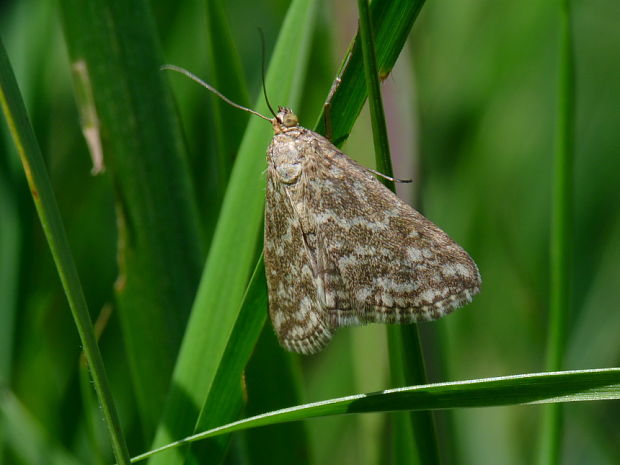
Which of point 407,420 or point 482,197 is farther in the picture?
point 482,197

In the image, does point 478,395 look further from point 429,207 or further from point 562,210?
point 429,207

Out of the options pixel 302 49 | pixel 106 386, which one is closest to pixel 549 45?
pixel 302 49

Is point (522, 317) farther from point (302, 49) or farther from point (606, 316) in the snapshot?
point (302, 49)

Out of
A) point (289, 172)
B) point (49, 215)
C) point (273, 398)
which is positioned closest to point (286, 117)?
point (289, 172)

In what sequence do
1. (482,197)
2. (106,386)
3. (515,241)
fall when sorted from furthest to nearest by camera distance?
1. (515,241)
2. (482,197)
3. (106,386)

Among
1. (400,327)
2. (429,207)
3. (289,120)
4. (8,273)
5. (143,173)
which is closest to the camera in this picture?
(400,327)

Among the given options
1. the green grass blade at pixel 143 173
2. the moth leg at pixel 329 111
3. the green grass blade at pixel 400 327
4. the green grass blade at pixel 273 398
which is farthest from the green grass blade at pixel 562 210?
the green grass blade at pixel 143 173
